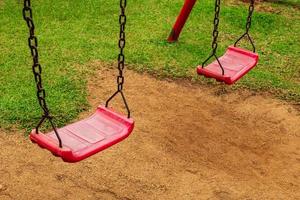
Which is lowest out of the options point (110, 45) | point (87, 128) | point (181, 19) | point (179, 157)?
point (179, 157)

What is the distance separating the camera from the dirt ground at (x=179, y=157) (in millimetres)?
4500

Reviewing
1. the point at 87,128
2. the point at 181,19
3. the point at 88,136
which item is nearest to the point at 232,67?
the point at 87,128

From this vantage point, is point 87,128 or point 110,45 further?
point 110,45

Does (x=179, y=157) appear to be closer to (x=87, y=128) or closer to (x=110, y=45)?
(x=87, y=128)

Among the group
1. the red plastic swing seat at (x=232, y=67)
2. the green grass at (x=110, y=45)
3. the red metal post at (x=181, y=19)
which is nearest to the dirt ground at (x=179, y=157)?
the green grass at (x=110, y=45)

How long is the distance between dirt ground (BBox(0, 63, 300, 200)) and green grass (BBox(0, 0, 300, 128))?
0.38 meters

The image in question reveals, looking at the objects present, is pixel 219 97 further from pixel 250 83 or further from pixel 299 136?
pixel 299 136

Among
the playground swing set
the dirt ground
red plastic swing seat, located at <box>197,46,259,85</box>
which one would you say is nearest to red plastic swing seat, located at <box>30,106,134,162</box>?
the playground swing set

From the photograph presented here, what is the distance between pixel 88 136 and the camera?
375cm

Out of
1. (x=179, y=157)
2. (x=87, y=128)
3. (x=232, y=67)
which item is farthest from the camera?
(x=232, y=67)

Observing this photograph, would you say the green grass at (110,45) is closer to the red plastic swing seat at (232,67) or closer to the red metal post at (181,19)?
the red metal post at (181,19)

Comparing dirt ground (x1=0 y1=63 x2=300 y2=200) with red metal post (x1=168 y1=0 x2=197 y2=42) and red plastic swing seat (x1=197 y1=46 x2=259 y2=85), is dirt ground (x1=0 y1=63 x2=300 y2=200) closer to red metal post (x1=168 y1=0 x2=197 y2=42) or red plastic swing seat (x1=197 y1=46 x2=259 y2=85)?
red plastic swing seat (x1=197 y1=46 x2=259 y2=85)

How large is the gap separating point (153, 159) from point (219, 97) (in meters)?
1.54

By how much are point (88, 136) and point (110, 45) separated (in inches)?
141
